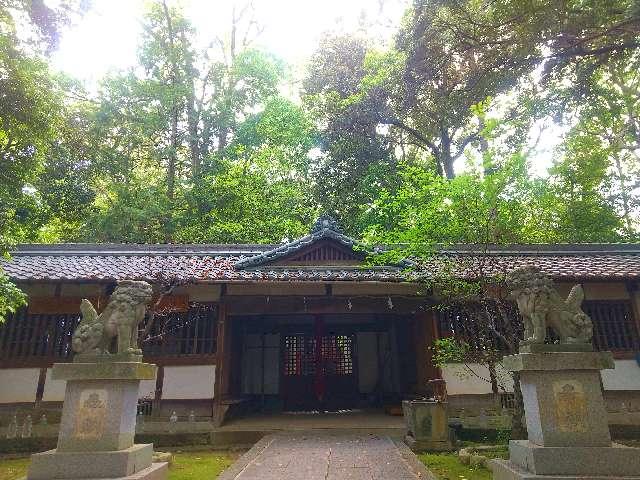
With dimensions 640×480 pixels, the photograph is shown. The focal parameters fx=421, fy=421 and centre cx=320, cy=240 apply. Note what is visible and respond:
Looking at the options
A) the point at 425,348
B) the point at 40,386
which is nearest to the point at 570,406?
the point at 425,348

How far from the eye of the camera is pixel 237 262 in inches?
507

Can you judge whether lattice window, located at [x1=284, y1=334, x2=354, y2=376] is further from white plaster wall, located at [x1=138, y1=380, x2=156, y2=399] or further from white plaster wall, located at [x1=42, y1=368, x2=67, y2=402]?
white plaster wall, located at [x1=42, y1=368, x2=67, y2=402]

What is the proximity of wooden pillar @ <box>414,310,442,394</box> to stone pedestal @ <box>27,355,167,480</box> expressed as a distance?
22.4 feet

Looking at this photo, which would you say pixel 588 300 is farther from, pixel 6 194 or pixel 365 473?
pixel 6 194

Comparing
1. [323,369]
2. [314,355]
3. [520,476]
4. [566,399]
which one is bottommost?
[520,476]

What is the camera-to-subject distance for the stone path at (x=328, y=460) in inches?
248

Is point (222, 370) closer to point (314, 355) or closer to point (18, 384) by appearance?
point (314, 355)

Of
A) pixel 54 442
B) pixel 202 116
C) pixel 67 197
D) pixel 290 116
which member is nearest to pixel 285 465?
pixel 54 442

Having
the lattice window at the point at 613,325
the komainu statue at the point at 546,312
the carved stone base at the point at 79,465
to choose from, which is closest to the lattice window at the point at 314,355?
the lattice window at the point at 613,325

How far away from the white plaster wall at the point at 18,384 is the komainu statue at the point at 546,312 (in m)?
11.3

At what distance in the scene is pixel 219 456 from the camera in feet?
29.8

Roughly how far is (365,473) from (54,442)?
7.75m

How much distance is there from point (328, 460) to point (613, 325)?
9034mm

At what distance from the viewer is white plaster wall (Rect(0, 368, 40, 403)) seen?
34.4ft
